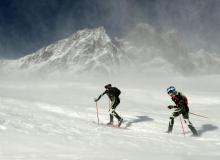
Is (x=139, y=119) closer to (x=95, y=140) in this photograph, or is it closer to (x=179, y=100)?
(x=179, y=100)

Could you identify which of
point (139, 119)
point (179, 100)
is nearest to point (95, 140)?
point (179, 100)

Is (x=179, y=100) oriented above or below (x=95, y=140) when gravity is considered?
above

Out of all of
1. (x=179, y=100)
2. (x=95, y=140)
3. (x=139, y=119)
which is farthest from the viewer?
(x=139, y=119)

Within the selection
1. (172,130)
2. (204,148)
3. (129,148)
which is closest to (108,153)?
(129,148)

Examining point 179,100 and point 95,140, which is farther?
point 179,100

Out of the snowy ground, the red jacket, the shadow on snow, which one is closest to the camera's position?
the snowy ground

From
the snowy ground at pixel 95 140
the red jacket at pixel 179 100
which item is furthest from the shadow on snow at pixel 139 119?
the red jacket at pixel 179 100

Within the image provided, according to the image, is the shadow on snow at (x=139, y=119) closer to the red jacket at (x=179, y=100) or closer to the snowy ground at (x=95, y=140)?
the snowy ground at (x=95, y=140)

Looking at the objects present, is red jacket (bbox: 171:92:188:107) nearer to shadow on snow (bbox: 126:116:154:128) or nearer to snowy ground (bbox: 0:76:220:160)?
snowy ground (bbox: 0:76:220:160)

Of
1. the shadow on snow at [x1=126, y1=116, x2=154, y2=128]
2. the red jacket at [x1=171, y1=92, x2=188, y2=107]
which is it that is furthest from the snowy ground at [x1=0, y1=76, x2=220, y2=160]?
the red jacket at [x1=171, y1=92, x2=188, y2=107]

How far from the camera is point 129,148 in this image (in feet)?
43.3

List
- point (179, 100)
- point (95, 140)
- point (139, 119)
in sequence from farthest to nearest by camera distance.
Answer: point (139, 119), point (179, 100), point (95, 140)

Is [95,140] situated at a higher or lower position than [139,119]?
lower

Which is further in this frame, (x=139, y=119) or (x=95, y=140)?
(x=139, y=119)
